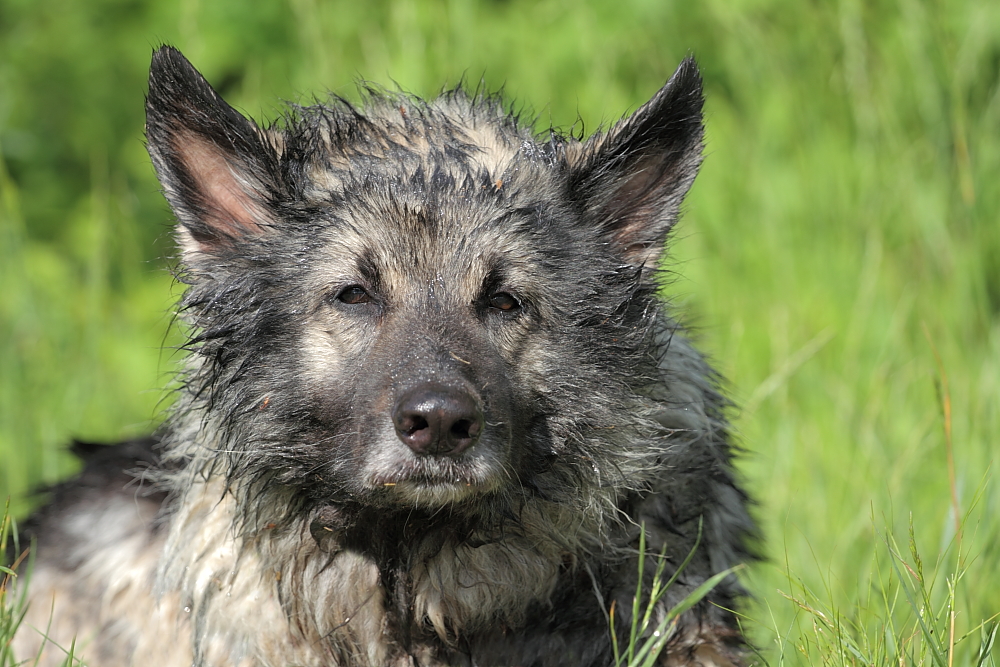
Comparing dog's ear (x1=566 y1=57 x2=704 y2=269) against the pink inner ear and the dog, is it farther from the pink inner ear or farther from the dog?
the pink inner ear

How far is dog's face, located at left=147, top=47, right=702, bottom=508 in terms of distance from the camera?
9.03 ft

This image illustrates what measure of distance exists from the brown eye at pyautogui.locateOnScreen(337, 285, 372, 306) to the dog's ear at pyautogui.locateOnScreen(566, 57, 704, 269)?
2.34ft

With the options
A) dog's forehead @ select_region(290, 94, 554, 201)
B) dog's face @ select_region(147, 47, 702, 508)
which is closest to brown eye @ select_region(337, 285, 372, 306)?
dog's face @ select_region(147, 47, 702, 508)

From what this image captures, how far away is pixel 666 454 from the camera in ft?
10.4

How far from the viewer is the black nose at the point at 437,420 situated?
2.54 metres

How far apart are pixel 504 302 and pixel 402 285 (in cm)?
29

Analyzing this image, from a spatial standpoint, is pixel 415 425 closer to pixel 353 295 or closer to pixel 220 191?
pixel 353 295

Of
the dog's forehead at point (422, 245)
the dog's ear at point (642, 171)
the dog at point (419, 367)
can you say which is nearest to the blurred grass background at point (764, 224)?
the dog's ear at point (642, 171)

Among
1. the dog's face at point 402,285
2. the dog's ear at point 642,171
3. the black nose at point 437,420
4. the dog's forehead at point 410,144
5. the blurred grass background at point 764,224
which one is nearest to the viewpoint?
the black nose at point 437,420

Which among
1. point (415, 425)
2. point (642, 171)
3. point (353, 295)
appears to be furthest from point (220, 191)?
point (642, 171)

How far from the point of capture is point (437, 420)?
253 cm

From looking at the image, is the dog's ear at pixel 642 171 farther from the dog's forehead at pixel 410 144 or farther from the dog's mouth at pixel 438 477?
the dog's mouth at pixel 438 477

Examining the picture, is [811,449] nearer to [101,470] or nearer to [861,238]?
[861,238]

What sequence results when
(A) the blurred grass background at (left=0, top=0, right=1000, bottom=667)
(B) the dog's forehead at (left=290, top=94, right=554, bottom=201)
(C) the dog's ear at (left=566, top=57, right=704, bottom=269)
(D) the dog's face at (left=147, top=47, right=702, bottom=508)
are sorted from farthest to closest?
(A) the blurred grass background at (left=0, top=0, right=1000, bottom=667) < (C) the dog's ear at (left=566, top=57, right=704, bottom=269) < (B) the dog's forehead at (left=290, top=94, right=554, bottom=201) < (D) the dog's face at (left=147, top=47, right=702, bottom=508)
